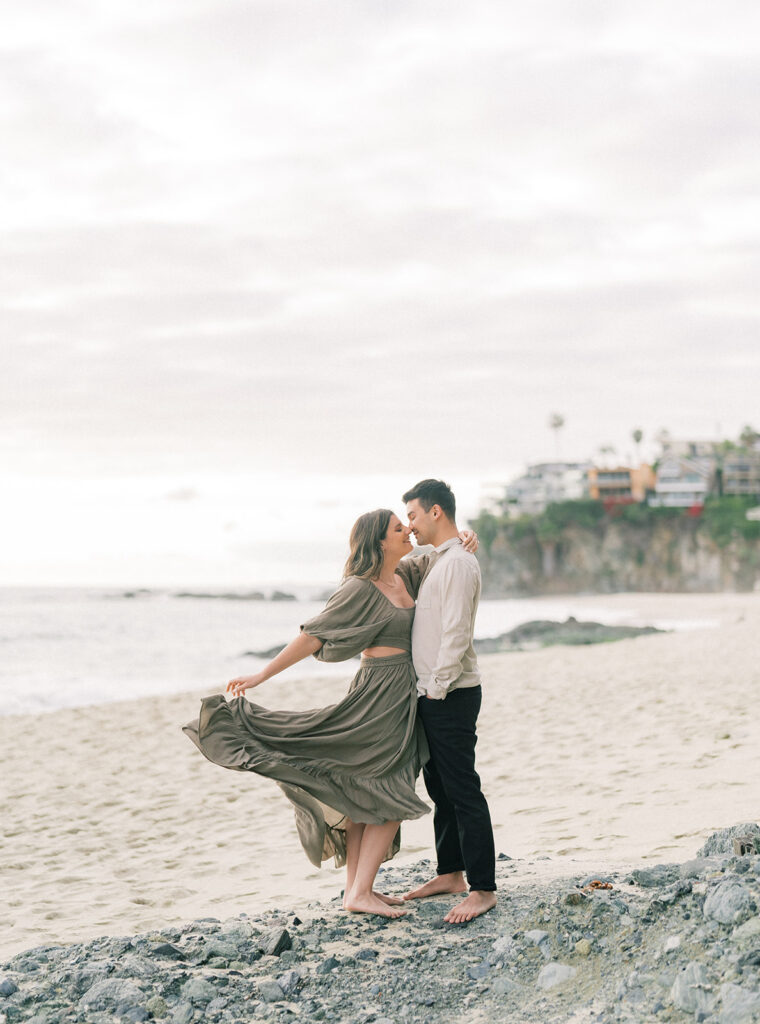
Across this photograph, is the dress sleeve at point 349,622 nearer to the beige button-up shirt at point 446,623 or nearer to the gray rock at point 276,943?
the beige button-up shirt at point 446,623

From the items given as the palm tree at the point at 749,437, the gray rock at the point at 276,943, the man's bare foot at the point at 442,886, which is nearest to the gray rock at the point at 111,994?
the gray rock at the point at 276,943

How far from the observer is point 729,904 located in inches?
129

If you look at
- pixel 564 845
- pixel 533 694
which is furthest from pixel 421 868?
pixel 533 694

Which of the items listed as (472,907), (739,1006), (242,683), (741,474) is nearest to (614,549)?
(741,474)

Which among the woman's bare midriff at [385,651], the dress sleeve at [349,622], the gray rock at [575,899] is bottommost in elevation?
the gray rock at [575,899]

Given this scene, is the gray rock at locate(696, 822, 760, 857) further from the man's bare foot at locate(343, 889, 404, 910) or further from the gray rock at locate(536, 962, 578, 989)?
the man's bare foot at locate(343, 889, 404, 910)

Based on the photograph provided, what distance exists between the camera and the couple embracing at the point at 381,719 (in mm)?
4082

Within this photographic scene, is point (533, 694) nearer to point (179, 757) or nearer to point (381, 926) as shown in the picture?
point (179, 757)

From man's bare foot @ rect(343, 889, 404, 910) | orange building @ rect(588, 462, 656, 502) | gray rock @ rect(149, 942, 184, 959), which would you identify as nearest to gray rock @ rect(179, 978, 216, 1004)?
gray rock @ rect(149, 942, 184, 959)

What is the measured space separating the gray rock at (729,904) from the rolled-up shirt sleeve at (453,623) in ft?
4.26

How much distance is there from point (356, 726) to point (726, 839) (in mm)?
1777

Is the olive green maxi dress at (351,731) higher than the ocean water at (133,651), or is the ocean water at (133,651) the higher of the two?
the olive green maxi dress at (351,731)

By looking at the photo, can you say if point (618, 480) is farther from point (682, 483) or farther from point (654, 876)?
point (654, 876)

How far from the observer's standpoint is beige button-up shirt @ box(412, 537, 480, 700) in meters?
4.00
